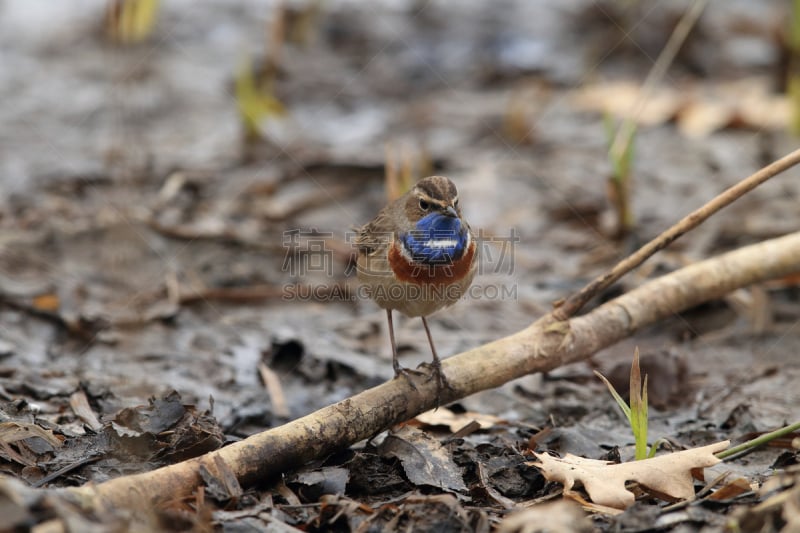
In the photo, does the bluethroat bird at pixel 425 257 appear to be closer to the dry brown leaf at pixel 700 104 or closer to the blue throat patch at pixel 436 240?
the blue throat patch at pixel 436 240

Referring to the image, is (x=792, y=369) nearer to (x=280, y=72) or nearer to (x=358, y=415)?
(x=358, y=415)

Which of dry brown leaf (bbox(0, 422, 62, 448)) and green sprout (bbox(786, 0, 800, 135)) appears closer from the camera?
dry brown leaf (bbox(0, 422, 62, 448))

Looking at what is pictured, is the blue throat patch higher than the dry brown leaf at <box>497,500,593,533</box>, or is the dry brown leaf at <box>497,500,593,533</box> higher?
the blue throat patch

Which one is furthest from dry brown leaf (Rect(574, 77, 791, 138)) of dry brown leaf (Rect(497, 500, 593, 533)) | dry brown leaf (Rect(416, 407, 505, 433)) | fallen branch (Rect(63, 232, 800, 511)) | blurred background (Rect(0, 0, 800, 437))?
dry brown leaf (Rect(497, 500, 593, 533))

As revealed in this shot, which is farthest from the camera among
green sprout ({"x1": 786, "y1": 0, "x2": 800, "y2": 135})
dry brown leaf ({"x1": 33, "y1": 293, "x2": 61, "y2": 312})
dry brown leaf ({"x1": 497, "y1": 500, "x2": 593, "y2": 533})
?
green sprout ({"x1": 786, "y1": 0, "x2": 800, "y2": 135})

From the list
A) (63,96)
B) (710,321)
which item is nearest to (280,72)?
(63,96)

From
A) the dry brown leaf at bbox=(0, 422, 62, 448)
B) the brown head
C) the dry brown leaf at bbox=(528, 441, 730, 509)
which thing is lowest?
the dry brown leaf at bbox=(528, 441, 730, 509)

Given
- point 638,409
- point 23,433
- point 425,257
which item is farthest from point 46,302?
point 638,409

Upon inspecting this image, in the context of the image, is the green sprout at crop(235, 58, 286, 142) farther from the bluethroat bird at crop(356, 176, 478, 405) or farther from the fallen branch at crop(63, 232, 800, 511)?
the fallen branch at crop(63, 232, 800, 511)

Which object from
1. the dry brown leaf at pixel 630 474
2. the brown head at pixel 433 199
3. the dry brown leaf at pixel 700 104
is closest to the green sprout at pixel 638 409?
the dry brown leaf at pixel 630 474
